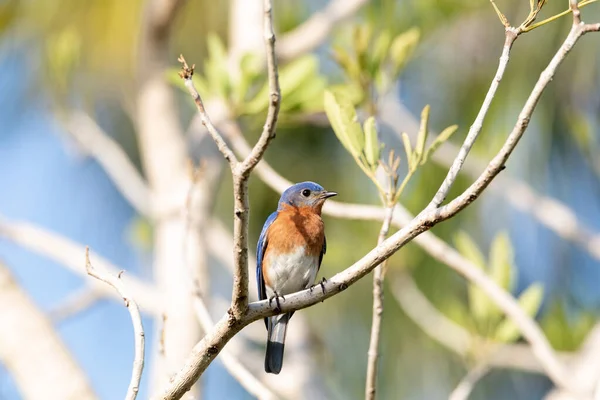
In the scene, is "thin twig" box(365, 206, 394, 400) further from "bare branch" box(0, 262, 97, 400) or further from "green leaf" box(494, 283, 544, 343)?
"bare branch" box(0, 262, 97, 400)

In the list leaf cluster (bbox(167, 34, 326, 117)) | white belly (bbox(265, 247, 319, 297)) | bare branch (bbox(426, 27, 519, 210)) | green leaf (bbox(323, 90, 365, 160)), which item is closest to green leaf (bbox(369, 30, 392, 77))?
leaf cluster (bbox(167, 34, 326, 117))

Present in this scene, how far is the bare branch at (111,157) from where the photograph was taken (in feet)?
22.0

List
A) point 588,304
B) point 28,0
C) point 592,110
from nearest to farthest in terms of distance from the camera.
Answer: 1. point 588,304
2. point 592,110
3. point 28,0

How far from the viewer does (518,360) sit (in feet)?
21.0

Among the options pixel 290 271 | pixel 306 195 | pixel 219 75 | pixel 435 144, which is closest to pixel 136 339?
pixel 435 144

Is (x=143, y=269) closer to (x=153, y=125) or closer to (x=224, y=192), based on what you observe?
(x=224, y=192)

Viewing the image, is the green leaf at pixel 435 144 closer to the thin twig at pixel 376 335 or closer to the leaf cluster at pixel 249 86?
the thin twig at pixel 376 335

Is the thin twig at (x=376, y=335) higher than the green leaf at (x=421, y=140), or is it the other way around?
the green leaf at (x=421, y=140)

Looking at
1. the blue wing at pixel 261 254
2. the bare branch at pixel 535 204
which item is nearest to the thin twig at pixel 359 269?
the blue wing at pixel 261 254

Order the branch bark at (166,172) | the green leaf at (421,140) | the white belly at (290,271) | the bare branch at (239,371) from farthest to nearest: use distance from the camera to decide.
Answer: the branch bark at (166,172), the white belly at (290,271), the bare branch at (239,371), the green leaf at (421,140)

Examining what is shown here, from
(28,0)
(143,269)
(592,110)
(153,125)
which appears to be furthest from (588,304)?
(28,0)

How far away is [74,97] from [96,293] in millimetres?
1969

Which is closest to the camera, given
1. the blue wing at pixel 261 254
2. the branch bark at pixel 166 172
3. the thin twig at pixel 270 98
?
the thin twig at pixel 270 98

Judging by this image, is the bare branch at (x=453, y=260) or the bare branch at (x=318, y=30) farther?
the bare branch at (x=318, y=30)
